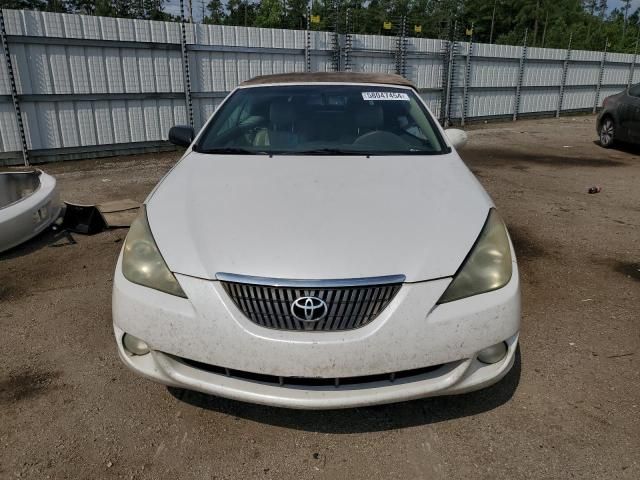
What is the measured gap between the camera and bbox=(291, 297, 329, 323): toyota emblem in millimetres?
1776

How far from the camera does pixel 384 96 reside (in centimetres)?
337

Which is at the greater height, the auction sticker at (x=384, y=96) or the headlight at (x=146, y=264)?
the auction sticker at (x=384, y=96)

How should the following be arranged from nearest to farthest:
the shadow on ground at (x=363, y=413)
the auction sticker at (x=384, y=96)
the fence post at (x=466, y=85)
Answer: the shadow on ground at (x=363, y=413) → the auction sticker at (x=384, y=96) → the fence post at (x=466, y=85)

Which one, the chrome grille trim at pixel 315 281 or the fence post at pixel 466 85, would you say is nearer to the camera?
the chrome grille trim at pixel 315 281

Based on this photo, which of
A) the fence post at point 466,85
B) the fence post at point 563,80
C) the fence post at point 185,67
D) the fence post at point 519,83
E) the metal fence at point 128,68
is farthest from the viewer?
the fence post at point 563,80

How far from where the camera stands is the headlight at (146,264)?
6.34 feet

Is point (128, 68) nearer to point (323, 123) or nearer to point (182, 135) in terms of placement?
point (182, 135)

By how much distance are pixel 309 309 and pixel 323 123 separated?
1.69 metres

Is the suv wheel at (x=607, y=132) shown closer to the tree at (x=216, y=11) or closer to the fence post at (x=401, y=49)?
the fence post at (x=401, y=49)

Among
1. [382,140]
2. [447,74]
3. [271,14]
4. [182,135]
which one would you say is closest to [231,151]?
[182,135]

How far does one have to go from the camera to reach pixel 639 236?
489cm

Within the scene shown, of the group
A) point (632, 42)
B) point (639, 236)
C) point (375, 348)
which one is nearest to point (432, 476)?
point (375, 348)

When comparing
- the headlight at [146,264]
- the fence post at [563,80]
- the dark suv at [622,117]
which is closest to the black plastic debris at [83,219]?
the headlight at [146,264]

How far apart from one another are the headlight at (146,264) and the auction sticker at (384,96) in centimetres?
180
